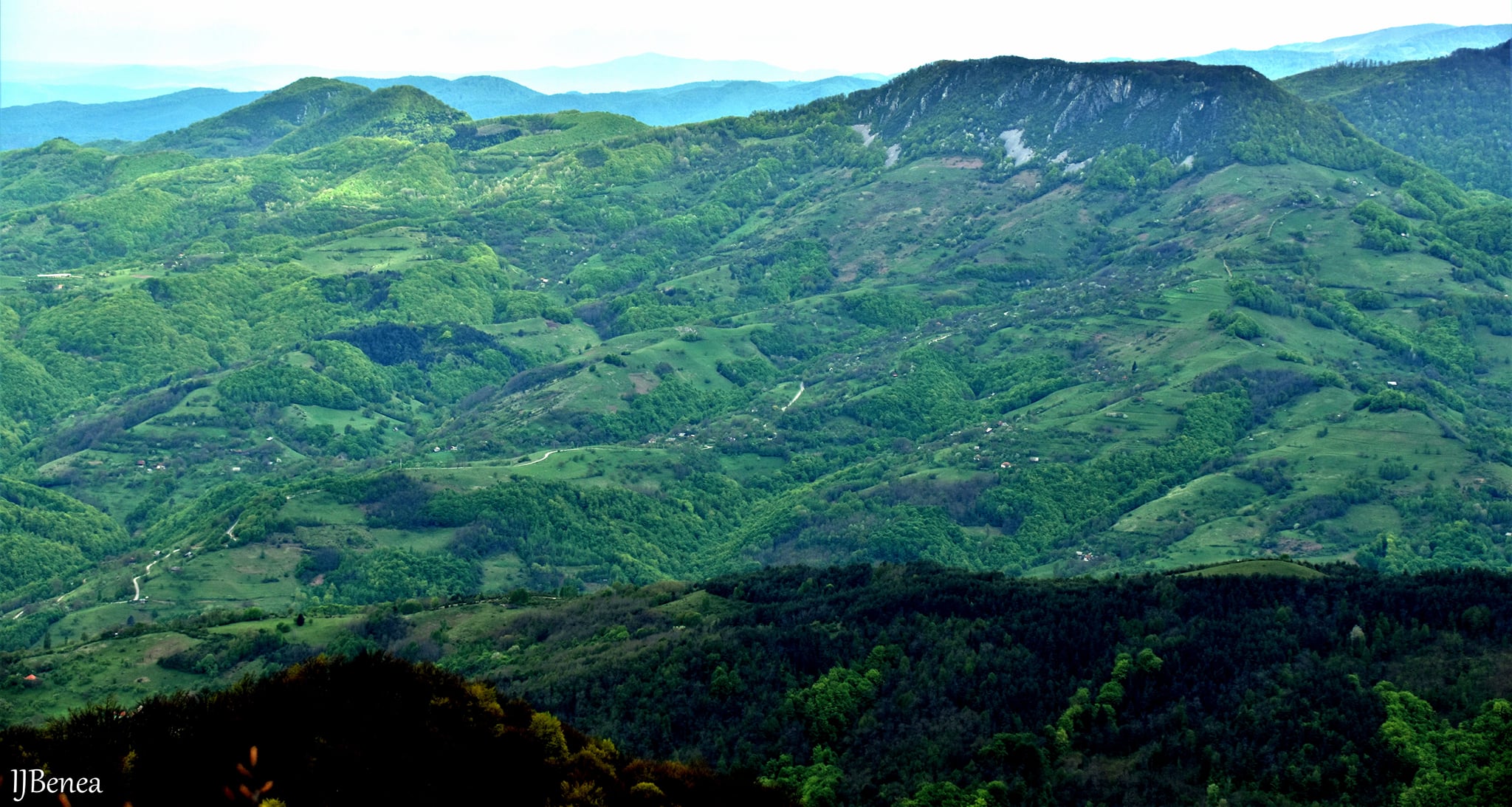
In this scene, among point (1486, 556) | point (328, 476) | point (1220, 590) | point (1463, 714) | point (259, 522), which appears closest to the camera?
point (1463, 714)

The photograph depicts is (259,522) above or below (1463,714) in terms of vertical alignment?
below

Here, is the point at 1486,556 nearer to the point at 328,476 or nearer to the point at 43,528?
the point at 328,476

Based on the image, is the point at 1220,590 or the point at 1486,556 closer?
the point at 1220,590

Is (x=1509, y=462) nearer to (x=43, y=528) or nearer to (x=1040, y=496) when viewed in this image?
(x=1040, y=496)

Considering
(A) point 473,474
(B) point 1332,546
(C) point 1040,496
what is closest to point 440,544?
(A) point 473,474

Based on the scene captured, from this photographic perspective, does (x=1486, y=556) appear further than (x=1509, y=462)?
No

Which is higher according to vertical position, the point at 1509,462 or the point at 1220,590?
the point at 1220,590

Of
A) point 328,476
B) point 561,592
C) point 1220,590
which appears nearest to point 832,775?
point 1220,590

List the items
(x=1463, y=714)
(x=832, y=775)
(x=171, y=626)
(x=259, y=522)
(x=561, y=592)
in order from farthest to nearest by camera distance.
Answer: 1. (x=259, y=522)
2. (x=561, y=592)
3. (x=171, y=626)
4. (x=832, y=775)
5. (x=1463, y=714)

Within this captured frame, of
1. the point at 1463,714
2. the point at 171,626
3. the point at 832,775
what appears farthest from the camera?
the point at 171,626
